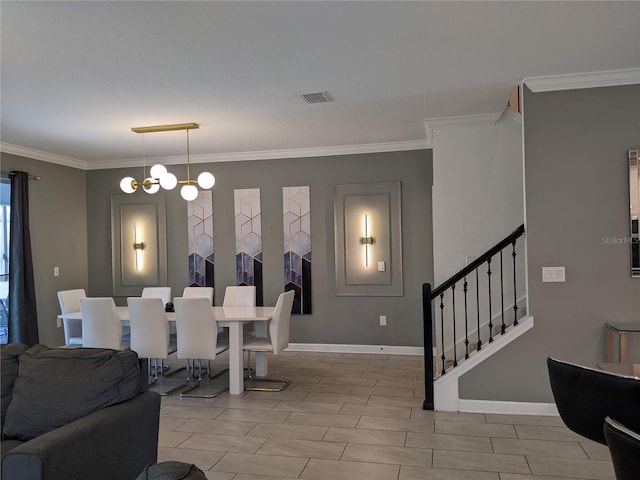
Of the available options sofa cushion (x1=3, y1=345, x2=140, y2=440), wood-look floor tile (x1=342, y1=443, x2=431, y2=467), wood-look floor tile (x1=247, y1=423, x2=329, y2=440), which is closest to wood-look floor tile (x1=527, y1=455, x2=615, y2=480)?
wood-look floor tile (x1=342, y1=443, x2=431, y2=467)

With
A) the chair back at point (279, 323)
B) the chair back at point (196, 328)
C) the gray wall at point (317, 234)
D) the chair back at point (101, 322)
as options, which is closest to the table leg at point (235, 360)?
the chair back at point (196, 328)

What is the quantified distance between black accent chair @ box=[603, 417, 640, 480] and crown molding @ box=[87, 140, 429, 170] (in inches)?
208

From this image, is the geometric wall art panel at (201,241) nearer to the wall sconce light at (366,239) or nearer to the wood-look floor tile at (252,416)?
the wall sconce light at (366,239)

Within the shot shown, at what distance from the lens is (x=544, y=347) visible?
4.28 metres

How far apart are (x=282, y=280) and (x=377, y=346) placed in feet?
5.06

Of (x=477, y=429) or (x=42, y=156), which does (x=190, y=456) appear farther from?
(x=42, y=156)

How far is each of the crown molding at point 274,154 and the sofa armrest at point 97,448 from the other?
4735mm

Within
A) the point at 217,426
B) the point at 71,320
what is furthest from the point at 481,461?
the point at 71,320

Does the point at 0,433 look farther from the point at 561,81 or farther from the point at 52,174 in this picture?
the point at 52,174

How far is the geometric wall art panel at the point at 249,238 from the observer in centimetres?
724

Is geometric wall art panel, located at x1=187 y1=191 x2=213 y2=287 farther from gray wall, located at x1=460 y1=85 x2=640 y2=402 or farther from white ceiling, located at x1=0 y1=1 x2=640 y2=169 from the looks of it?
gray wall, located at x1=460 y1=85 x2=640 y2=402

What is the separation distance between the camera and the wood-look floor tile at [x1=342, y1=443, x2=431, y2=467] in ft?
11.3

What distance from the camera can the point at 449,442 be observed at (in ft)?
12.2

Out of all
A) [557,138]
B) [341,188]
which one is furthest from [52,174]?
[557,138]
